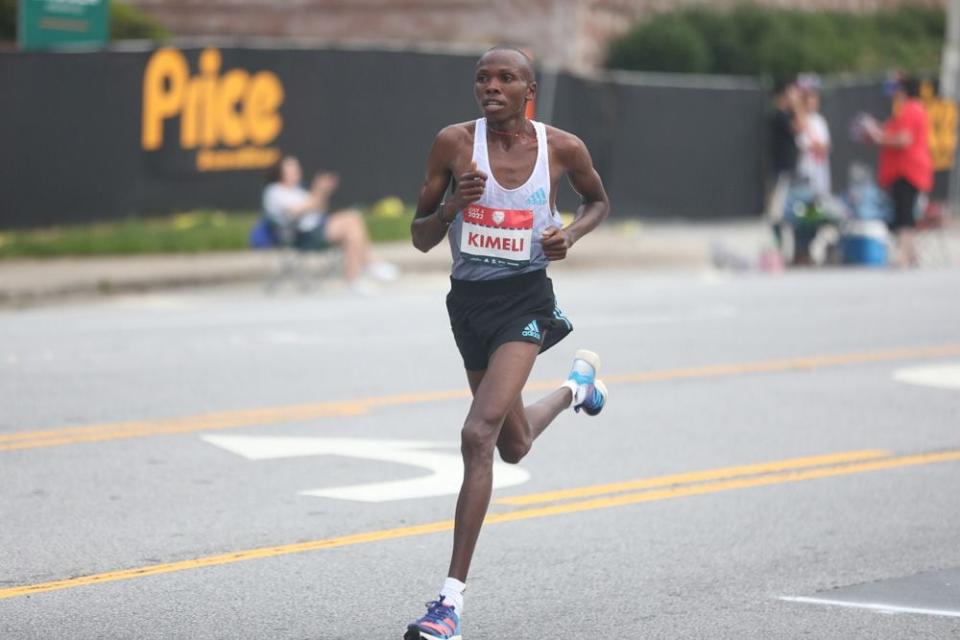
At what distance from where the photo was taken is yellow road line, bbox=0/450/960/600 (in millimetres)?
6820

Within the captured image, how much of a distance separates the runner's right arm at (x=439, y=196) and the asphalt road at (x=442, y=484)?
1303 mm

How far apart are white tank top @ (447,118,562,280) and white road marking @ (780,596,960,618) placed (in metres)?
1.55

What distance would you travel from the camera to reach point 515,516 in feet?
26.5

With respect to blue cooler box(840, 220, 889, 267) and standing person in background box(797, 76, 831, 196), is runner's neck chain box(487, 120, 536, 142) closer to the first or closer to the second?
standing person in background box(797, 76, 831, 196)

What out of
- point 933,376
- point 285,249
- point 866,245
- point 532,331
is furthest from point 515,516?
point 866,245

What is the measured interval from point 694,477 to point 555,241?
300cm

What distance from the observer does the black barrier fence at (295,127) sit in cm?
1970

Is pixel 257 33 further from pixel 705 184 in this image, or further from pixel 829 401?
pixel 829 401

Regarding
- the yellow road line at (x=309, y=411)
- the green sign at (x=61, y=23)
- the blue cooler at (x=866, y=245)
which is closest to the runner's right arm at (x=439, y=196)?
the yellow road line at (x=309, y=411)

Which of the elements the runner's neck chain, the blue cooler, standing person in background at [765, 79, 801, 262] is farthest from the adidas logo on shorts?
the blue cooler

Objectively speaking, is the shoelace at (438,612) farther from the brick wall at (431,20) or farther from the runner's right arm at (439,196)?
the brick wall at (431,20)

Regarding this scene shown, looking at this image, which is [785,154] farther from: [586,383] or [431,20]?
[586,383]

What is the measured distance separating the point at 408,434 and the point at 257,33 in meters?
26.7

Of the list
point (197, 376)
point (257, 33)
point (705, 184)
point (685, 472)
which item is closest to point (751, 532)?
point (685, 472)
